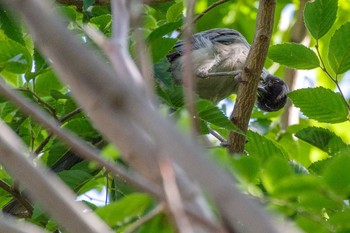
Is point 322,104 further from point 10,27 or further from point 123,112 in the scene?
point 123,112

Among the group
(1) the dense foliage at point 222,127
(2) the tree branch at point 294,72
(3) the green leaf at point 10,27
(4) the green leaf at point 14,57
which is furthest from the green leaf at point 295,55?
(2) the tree branch at point 294,72

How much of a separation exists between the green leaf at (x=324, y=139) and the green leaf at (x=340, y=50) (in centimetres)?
22

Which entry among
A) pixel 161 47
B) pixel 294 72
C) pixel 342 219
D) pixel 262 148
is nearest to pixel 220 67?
pixel 294 72

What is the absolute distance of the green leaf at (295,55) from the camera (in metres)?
2.77

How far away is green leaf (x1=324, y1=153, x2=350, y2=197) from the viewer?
1.49m

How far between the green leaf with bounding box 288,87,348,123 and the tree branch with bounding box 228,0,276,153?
1.04ft

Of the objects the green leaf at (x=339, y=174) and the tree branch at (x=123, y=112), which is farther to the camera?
the green leaf at (x=339, y=174)

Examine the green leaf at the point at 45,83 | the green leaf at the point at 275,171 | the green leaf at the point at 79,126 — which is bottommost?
the green leaf at the point at 79,126

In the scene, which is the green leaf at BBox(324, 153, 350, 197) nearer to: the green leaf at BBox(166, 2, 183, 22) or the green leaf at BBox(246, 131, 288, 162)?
the green leaf at BBox(246, 131, 288, 162)

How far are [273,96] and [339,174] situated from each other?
119 inches

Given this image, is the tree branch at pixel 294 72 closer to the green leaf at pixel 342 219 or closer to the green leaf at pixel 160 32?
the green leaf at pixel 160 32

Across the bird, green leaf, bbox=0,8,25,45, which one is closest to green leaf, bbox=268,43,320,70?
green leaf, bbox=0,8,25,45

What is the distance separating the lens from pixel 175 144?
38.2 inches

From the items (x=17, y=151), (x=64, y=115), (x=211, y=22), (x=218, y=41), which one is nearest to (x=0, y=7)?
(x=64, y=115)
